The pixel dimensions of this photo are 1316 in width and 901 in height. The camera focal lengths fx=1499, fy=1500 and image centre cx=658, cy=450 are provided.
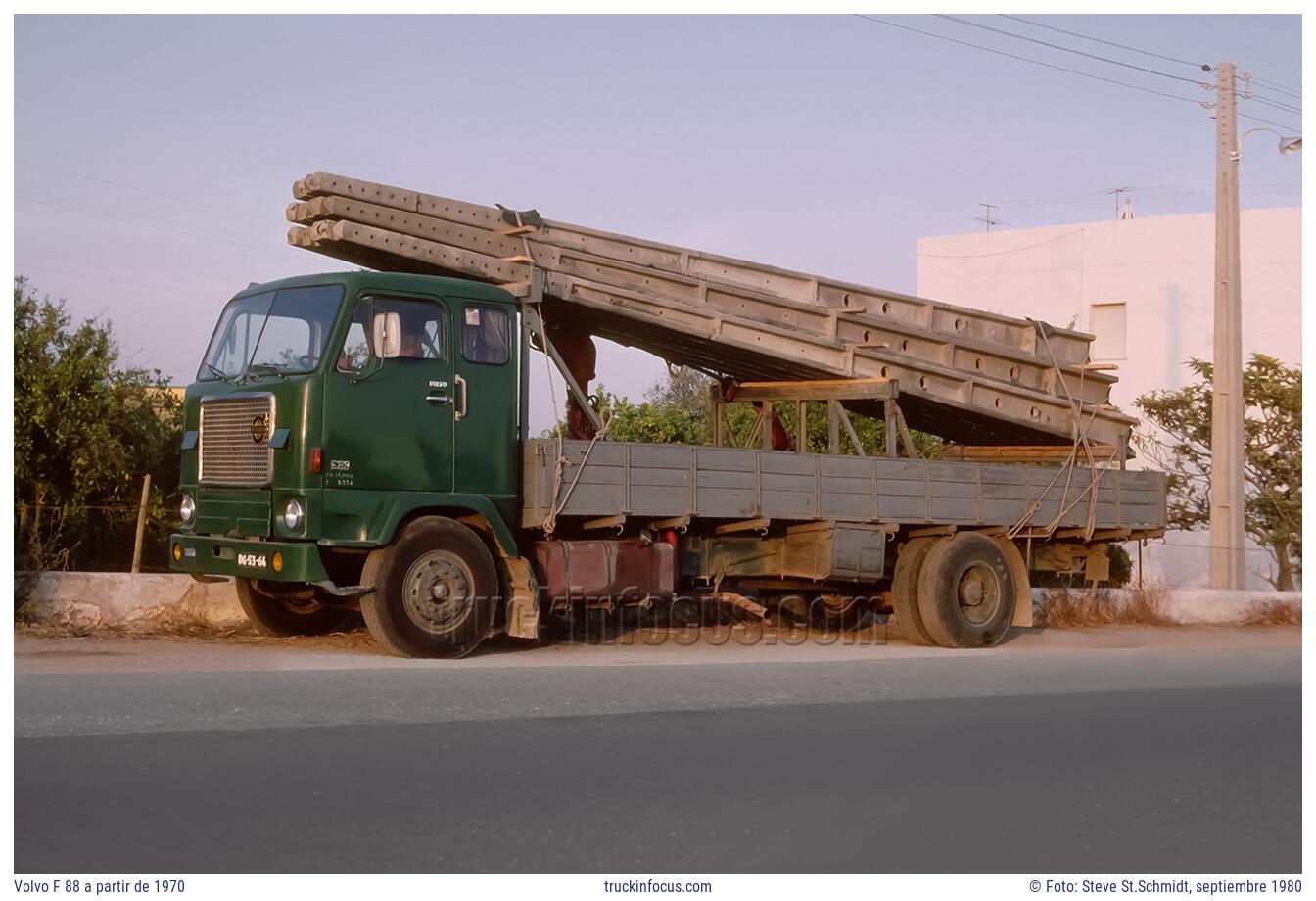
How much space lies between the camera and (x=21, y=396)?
46.5 feet

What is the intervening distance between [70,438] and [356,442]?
4510 mm

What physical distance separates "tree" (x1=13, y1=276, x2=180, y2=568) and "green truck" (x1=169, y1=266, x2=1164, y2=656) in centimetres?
273

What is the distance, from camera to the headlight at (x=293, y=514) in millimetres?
11203

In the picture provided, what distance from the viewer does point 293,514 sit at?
11219mm

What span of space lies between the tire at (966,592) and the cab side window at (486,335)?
473 cm

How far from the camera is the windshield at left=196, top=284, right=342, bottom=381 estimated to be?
11570 millimetres

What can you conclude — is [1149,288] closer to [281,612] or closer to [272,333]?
[281,612]

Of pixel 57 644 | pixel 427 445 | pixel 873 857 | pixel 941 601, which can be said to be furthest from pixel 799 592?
pixel 873 857

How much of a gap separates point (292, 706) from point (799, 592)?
797 centimetres

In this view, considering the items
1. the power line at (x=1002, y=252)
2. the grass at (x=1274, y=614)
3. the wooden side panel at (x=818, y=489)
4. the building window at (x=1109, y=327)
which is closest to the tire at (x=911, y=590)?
the wooden side panel at (x=818, y=489)

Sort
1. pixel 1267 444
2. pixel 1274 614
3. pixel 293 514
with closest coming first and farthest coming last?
1. pixel 293 514
2. pixel 1274 614
3. pixel 1267 444

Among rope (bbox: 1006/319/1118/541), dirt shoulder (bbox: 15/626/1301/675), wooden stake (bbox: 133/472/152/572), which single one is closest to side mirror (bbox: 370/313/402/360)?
dirt shoulder (bbox: 15/626/1301/675)

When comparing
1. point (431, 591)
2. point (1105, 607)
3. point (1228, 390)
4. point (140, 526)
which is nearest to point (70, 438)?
point (140, 526)
